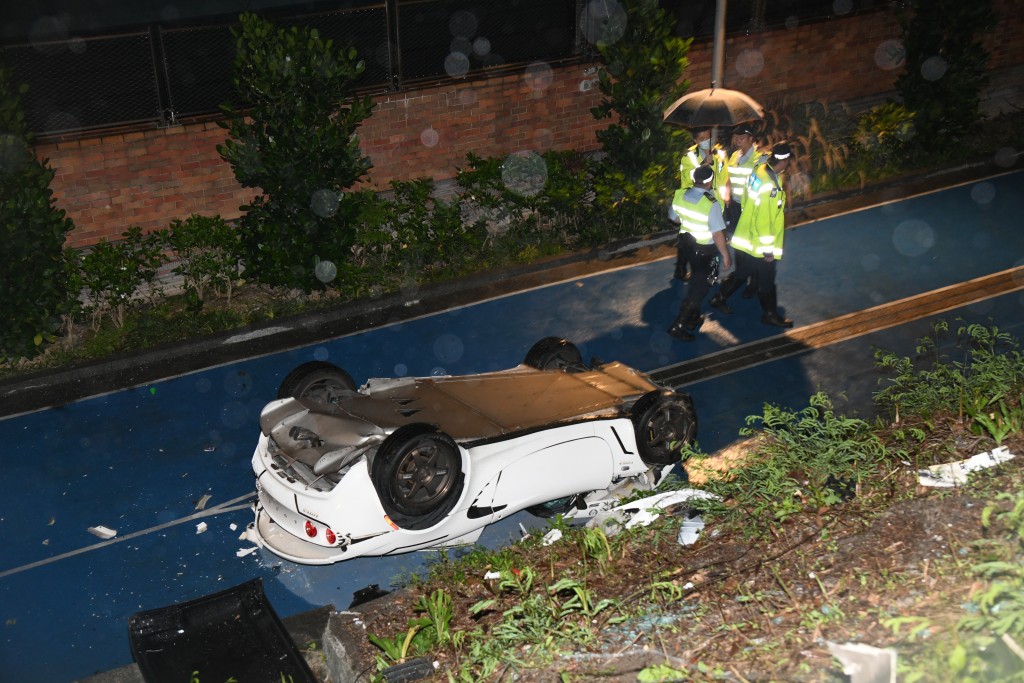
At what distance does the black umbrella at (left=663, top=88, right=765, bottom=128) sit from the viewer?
1280 cm

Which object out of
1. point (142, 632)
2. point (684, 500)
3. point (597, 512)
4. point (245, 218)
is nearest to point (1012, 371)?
point (684, 500)

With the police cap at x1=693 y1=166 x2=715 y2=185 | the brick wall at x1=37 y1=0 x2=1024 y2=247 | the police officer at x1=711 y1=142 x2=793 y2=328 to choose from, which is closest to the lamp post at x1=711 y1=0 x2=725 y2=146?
Answer: the brick wall at x1=37 y1=0 x2=1024 y2=247

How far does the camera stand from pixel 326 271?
43.7 ft

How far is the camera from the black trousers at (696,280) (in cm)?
1216

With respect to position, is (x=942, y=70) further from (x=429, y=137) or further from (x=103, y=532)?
(x=103, y=532)

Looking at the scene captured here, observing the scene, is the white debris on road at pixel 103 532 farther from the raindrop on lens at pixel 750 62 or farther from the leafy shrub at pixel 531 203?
the raindrop on lens at pixel 750 62

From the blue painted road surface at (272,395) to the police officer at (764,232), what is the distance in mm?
405

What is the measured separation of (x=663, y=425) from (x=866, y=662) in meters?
4.03

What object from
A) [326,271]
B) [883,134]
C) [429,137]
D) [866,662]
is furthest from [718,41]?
[866,662]

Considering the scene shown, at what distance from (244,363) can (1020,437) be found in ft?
27.1

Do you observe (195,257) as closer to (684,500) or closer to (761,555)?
(684,500)

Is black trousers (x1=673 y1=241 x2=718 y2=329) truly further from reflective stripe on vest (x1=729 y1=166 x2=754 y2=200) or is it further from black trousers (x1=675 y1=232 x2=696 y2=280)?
reflective stripe on vest (x1=729 y1=166 x2=754 y2=200)

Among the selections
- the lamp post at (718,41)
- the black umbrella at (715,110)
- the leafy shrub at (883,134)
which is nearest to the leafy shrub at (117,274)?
the black umbrella at (715,110)

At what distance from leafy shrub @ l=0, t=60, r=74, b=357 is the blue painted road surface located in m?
1.29
